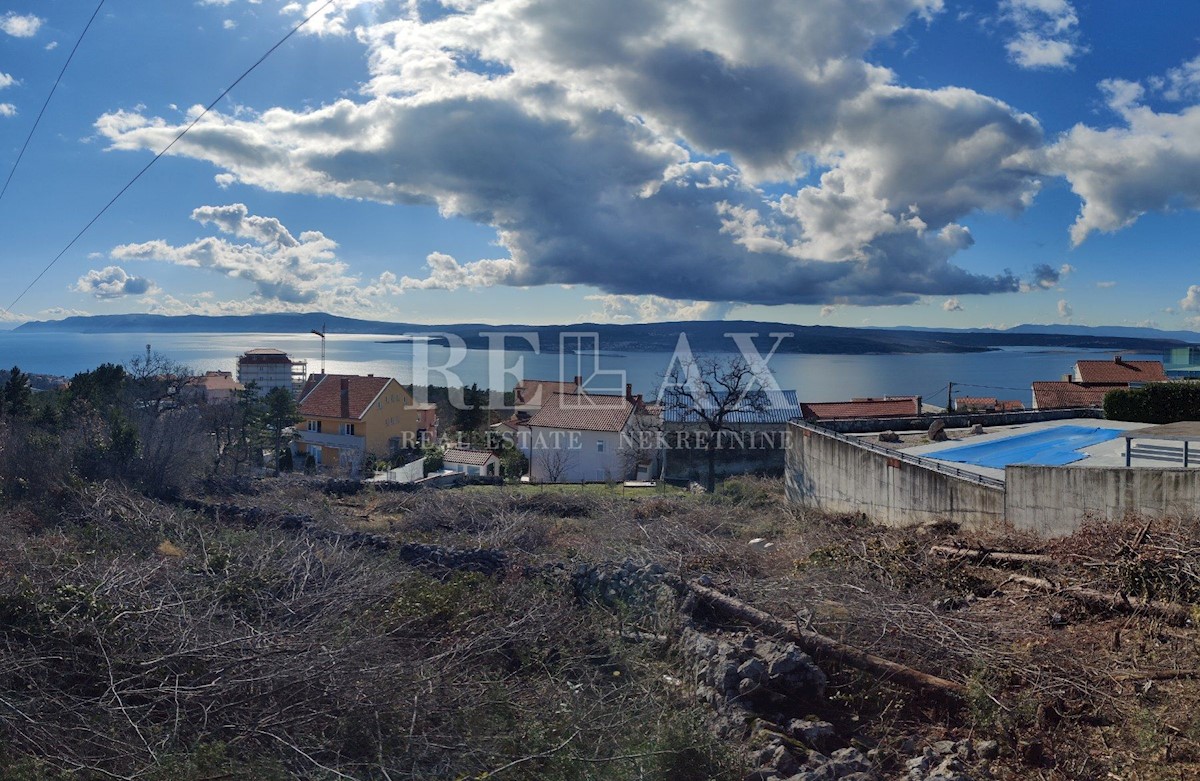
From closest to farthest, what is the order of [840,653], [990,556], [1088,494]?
[840,653] < [990,556] < [1088,494]

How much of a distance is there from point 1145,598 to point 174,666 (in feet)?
26.3

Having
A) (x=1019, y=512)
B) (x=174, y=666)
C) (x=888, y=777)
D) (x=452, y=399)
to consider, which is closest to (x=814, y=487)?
(x=1019, y=512)

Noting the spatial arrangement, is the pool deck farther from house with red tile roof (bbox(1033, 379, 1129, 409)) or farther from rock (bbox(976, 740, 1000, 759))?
house with red tile roof (bbox(1033, 379, 1129, 409))

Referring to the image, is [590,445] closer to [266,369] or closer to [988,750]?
[988,750]

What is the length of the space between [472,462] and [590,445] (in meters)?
4.53

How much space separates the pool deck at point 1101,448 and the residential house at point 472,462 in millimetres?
15065

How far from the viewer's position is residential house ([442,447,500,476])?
27578 millimetres

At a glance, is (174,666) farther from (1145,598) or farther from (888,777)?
(1145,598)

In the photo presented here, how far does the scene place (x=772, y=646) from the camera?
6145mm

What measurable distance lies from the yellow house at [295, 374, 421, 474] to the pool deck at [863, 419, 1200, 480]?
24956mm

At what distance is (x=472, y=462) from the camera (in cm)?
2777

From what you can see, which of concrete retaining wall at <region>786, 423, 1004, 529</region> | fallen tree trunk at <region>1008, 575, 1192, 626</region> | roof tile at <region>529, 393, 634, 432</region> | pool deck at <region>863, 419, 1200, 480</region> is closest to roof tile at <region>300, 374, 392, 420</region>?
roof tile at <region>529, 393, 634, 432</region>

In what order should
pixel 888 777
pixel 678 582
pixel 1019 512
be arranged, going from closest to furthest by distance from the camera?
pixel 888 777, pixel 678 582, pixel 1019 512

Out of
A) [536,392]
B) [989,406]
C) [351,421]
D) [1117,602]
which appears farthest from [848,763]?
[536,392]
